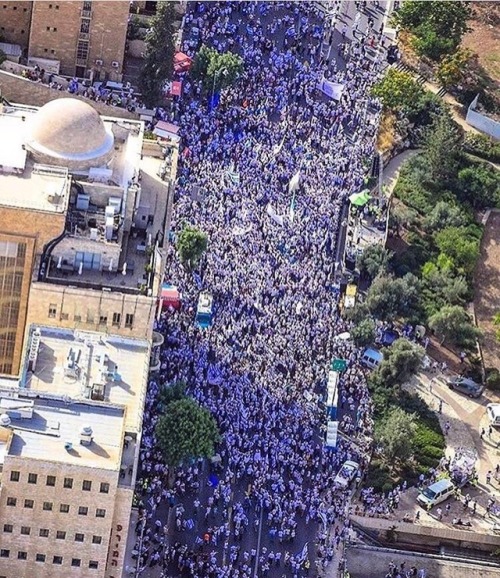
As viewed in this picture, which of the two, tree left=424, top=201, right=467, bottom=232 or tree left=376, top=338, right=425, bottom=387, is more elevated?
tree left=424, top=201, right=467, bottom=232

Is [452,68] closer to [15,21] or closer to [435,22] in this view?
[435,22]

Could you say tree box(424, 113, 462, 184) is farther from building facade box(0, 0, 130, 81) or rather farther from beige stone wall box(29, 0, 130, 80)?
beige stone wall box(29, 0, 130, 80)

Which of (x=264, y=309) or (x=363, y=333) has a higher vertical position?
(x=264, y=309)

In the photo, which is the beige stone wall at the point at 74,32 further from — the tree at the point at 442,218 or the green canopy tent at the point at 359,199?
the tree at the point at 442,218

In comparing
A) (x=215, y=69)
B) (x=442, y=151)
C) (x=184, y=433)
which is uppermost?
(x=215, y=69)

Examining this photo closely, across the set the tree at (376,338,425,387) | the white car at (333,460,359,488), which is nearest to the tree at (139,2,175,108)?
the tree at (376,338,425,387)

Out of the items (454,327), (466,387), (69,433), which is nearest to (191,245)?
(454,327)

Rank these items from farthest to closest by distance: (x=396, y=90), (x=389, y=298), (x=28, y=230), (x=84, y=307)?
(x=396, y=90)
(x=389, y=298)
(x=28, y=230)
(x=84, y=307)
